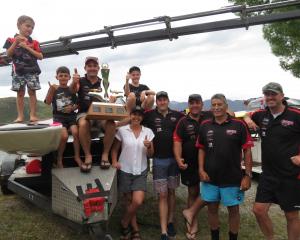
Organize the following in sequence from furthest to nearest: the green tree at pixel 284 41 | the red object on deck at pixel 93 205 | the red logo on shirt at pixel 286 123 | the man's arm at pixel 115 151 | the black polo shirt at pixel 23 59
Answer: the green tree at pixel 284 41
the man's arm at pixel 115 151
the black polo shirt at pixel 23 59
the red logo on shirt at pixel 286 123
the red object on deck at pixel 93 205

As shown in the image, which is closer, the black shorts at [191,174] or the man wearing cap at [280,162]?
the man wearing cap at [280,162]

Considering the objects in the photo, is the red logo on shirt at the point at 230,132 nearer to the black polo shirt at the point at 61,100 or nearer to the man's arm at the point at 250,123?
the man's arm at the point at 250,123

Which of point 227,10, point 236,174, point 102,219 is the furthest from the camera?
point 227,10

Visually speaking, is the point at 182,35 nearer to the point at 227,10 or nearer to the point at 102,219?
the point at 227,10

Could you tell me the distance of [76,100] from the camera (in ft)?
17.2

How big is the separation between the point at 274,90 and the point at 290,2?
10.2 feet

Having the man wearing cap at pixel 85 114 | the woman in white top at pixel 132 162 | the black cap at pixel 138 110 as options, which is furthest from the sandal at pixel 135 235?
the black cap at pixel 138 110

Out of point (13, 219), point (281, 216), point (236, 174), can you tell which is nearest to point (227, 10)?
point (236, 174)

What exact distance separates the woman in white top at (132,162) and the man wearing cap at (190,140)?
0.40m

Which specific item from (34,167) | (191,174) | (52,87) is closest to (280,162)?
(191,174)

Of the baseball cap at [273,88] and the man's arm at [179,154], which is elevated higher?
the baseball cap at [273,88]

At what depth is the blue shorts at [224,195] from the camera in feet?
15.6

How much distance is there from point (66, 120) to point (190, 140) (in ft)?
5.68

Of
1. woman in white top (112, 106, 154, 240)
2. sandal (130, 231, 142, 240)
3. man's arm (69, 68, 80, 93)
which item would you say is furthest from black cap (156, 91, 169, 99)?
sandal (130, 231, 142, 240)
